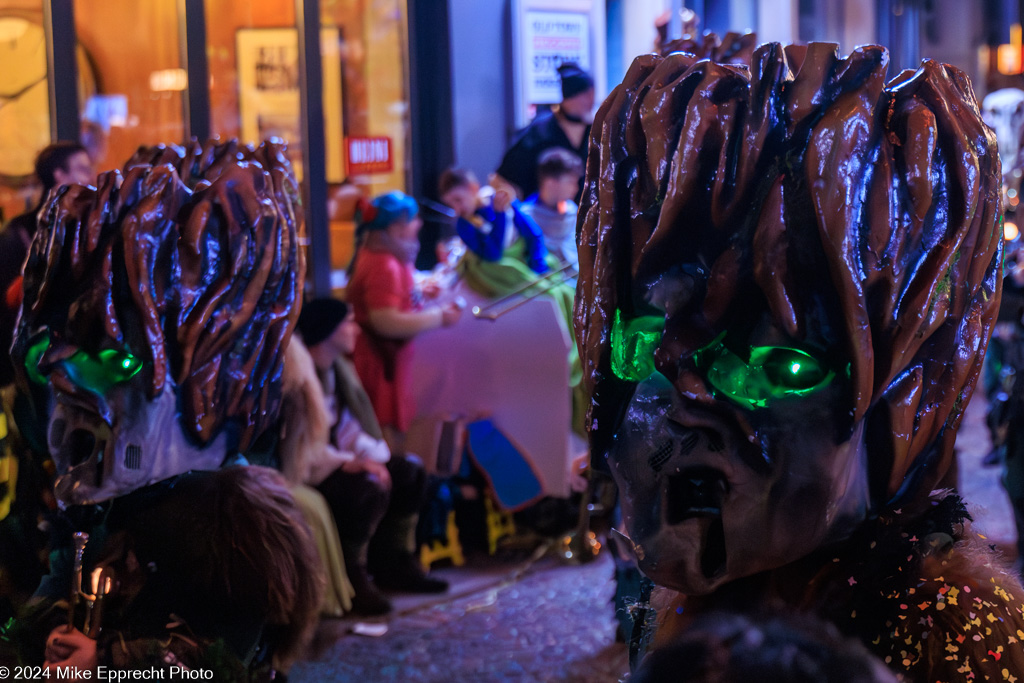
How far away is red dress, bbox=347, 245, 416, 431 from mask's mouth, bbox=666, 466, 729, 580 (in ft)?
12.5

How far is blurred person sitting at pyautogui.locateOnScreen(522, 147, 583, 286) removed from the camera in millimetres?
5355

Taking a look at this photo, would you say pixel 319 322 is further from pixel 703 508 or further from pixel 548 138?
pixel 703 508

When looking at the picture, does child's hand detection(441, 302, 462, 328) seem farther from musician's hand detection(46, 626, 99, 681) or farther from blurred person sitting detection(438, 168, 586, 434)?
musician's hand detection(46, 626, 99, 681)

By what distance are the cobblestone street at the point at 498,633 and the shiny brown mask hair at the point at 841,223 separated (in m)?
2.25

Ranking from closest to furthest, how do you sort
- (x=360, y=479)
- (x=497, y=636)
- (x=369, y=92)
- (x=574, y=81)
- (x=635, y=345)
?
(x=635, y=345), (x=497, y=636), (x=360, y=479), (x=574, y=81), (x=369, y=92)

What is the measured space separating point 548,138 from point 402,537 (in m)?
2.18

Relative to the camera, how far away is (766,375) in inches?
54.3

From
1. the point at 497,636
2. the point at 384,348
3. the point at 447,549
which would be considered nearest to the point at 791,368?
the point at 497,636

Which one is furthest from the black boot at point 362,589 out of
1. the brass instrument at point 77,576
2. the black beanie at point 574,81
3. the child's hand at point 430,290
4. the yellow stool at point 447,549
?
the brass instrument at point 77,576

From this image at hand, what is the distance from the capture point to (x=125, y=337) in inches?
78.7

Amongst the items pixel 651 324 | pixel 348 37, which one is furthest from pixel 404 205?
pixel 651 324

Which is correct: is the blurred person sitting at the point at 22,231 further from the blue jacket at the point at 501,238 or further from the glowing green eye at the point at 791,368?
the blue jacket at the point at 501,238

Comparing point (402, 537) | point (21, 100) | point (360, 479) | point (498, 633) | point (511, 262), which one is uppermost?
point (21, 100)

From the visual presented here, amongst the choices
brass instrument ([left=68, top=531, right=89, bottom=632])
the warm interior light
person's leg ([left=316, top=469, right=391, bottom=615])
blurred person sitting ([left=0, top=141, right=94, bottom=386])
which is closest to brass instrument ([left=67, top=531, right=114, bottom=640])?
brass instrument ([left=68, top=531, right=89, bottom=632])
